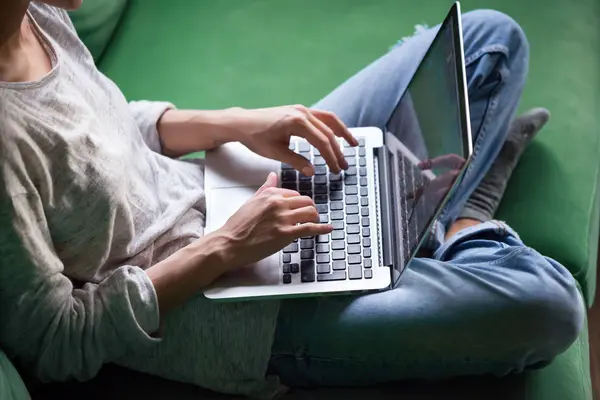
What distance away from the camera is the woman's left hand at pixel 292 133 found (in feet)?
3.56

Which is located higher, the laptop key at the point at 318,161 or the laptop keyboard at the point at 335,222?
the laptop key at the point at 318,161

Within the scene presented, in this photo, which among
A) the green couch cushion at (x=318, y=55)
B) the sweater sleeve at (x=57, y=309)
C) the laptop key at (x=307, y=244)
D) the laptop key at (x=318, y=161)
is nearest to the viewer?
the sweater sleeve at (x=57, y=309)

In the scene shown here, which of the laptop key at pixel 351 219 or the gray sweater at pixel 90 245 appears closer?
the gray sweater at pixel 90 245

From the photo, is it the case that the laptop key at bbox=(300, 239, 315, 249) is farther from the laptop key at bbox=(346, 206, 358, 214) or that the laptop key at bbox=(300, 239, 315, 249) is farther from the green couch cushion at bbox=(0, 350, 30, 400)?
the green couch cushion at bbox=(0, 350, 30, 400)

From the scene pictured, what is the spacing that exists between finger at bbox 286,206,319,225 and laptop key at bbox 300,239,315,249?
0.04 m

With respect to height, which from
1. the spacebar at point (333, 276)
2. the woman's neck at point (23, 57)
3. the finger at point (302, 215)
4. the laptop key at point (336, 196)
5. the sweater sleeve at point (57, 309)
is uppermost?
the woman's neck at point (23, 57)

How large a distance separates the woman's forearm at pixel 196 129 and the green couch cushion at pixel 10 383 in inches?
17.6

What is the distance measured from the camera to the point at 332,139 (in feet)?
3.57

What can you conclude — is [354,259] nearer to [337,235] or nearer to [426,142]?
[337,235]

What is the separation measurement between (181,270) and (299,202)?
0.19 metres

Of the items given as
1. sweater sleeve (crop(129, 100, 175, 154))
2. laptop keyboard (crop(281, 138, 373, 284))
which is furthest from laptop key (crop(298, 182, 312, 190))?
sweater sleeve (crop(129, 100, 175, 154))

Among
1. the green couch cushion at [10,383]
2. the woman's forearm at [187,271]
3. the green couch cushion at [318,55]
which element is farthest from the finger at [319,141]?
the green couch cushion at [10,383]

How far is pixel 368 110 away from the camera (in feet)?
4.02

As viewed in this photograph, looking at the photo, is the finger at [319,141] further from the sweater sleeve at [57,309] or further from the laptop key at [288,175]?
the sweater sleeve at [57,309]
